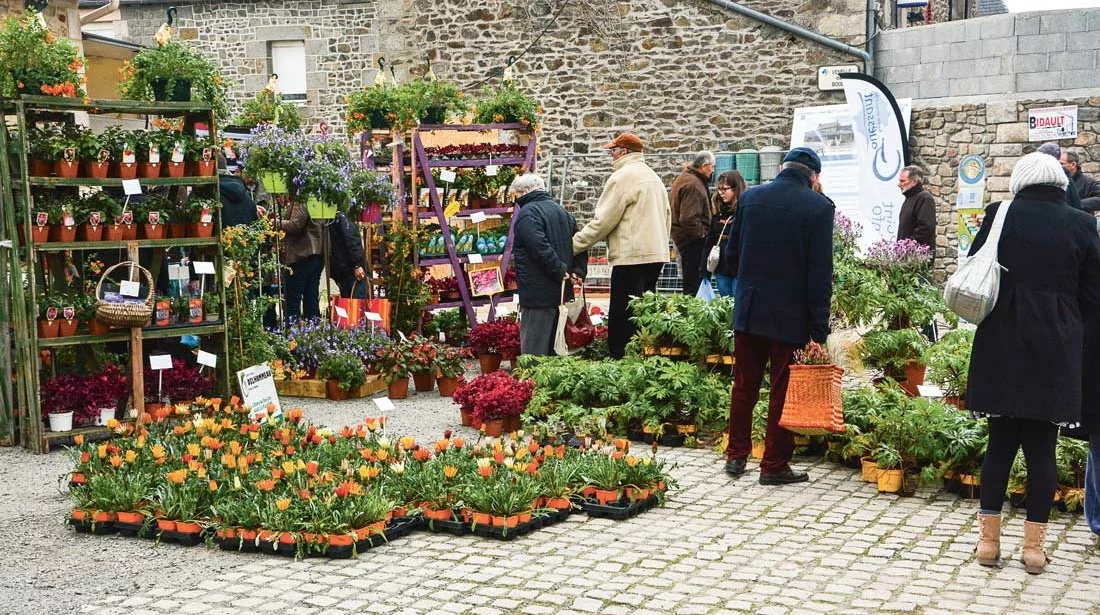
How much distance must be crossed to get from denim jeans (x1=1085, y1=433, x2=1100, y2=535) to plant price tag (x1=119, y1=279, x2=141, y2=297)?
6.04 m

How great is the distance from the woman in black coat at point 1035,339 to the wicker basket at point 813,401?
1.53 m

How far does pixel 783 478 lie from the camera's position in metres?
7.36

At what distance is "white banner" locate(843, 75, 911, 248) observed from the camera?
56.3 feet

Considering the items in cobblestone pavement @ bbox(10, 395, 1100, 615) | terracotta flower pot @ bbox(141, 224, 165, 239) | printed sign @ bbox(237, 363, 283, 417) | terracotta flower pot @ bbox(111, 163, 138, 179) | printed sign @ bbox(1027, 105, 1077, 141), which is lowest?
cobblestone pavement @ bbox(10, 395, 1100, 615)

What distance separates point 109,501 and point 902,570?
12.6 feet

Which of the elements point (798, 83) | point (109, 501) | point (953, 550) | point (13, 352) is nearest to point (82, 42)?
point (13, 352)

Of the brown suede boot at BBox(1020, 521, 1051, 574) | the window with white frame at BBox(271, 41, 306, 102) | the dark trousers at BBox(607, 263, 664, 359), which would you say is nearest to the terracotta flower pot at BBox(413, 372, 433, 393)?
the dark trousers at BBox(607, 263, 664, 359)

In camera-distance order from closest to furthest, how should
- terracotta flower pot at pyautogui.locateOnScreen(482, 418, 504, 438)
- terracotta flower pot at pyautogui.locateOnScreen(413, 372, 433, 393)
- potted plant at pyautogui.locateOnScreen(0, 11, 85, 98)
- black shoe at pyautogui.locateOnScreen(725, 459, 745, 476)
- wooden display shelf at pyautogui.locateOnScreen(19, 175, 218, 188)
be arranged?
black shoe at pyautogui.locateOnScreen(725, 459, 745, 476) < potted plant at pyautogui.locateOnScreen(0, 11, 85, 98) < wooden display shelf at pyautogui.locateOnScreen(19, 175, 218, 188) < terracotta flower pot at pyautogui.locateOnScreen(482, 418, 504, 438) < terracotta flower pot at pyautogui.locateOnScreen(413, 372, 433, 393)

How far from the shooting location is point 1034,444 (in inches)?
223

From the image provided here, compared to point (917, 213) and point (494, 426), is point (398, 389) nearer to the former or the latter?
point (494, 426)

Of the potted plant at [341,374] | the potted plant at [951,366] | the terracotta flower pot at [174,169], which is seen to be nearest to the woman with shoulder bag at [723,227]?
the potted plant at [951,366]

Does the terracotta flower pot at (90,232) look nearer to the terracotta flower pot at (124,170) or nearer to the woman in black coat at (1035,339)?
the terracotta flower pot at (124,170)

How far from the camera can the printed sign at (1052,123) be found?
16.1 meters

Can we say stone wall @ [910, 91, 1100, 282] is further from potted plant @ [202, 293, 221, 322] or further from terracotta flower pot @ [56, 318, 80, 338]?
terracotta flower pot @ [56, 318, 80, 338]
